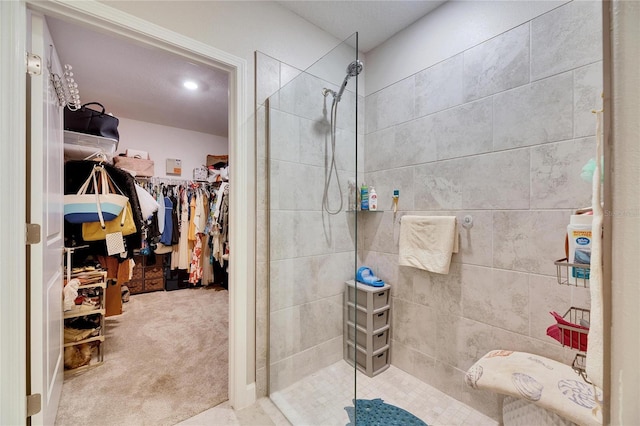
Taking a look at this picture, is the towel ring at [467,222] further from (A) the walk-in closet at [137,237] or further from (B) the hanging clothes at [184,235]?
(B) the hanging clothes at [184,235]

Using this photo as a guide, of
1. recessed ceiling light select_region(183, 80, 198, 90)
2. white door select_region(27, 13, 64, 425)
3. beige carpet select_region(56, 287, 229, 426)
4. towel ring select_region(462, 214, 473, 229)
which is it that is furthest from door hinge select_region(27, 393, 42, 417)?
recessed ceiling light select_region(183, 80, 198, 90)

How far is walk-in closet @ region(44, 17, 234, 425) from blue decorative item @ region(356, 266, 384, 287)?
116 cm

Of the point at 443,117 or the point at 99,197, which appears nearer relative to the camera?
the point at 443,117

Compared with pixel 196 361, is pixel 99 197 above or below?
above

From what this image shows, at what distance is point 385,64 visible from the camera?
81.0 inches

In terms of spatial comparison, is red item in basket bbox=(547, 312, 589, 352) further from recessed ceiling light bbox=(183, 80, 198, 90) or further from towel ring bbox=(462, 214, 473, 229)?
recessed ceiling light bbox=(183, 80, 198, 90)

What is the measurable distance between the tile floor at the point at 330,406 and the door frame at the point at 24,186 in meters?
0.11

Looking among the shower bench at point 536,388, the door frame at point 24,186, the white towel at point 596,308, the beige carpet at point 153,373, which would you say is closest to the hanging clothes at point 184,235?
the beige carpet at point 153,373

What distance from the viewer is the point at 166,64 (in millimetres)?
2340

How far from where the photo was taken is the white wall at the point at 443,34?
142cm

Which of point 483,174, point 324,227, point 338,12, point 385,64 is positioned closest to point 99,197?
point 324,227

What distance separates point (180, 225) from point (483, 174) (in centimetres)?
389

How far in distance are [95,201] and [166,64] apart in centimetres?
132

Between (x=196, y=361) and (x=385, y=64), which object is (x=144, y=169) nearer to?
(x=196, y=361)
